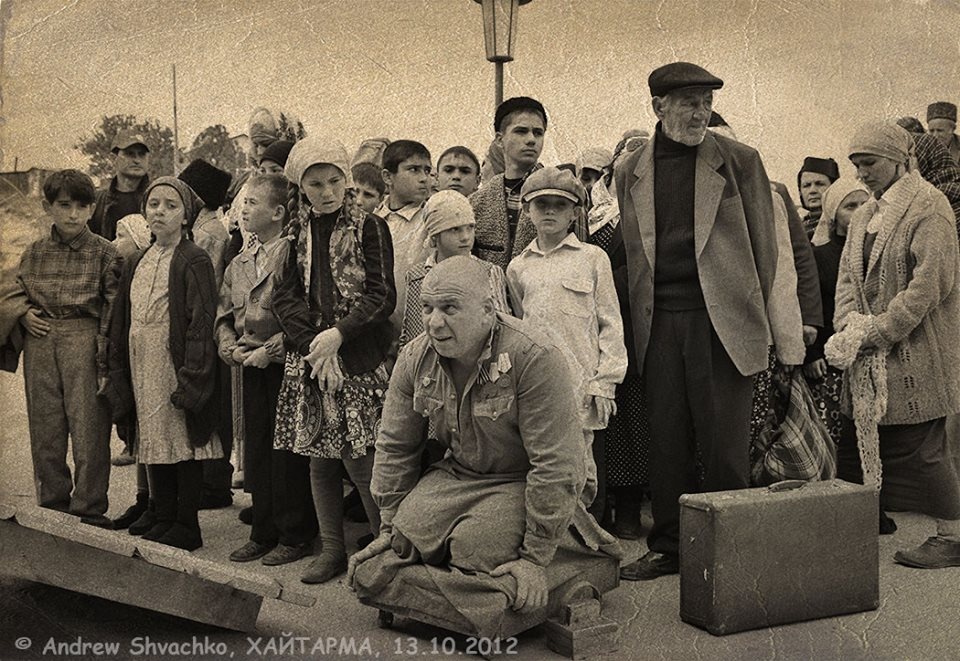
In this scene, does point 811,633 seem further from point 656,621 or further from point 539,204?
point 539,204

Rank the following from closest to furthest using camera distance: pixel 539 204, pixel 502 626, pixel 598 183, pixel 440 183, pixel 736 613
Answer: pixel 502 626, pixel 736 613, pixel 539 204, pixel 598 183, pixel 440 183

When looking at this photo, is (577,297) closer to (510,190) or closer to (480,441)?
(510,190)

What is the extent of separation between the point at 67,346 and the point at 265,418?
1.04m

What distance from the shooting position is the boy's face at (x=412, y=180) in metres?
5.13

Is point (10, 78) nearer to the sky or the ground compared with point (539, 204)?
nearer to the sky

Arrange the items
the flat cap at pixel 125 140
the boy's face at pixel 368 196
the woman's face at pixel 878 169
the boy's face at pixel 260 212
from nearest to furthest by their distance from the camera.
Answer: the woman's face at pixel 878 169, the boy's face at pixel 260 212, the flat cap at pixel 125 140, the boy's face at pixel 368 196

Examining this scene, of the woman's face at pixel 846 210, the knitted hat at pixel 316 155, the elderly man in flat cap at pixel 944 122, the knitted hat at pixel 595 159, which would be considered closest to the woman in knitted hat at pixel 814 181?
the woman's face at pixel 846 210

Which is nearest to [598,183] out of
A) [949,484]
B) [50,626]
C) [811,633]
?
[949,484]

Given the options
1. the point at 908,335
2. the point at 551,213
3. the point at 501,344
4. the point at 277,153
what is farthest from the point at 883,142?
the point at 277,153

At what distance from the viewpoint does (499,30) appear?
18.5 feet

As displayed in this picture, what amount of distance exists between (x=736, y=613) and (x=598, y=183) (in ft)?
7.57

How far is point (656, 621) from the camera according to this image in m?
3.63

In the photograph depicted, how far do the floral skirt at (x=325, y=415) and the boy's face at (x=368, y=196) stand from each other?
5.44 feet

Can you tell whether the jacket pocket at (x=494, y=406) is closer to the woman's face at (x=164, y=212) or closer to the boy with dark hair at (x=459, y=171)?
the woman's face at (x=164, y=212)
